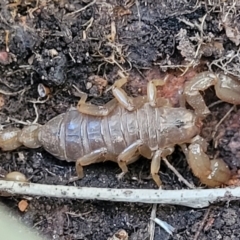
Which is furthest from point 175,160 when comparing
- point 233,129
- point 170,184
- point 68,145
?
point 68,145

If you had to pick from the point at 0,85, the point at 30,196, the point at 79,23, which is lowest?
the point at 30,196

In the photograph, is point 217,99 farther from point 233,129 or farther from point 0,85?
point 0,85

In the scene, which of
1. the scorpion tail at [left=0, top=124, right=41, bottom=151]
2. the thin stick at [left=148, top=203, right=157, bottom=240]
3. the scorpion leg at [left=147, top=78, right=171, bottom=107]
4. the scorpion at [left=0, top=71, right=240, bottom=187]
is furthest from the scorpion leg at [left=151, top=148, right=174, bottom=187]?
the scorpion tail at [left=0, top=124, right=41, bottom=151]

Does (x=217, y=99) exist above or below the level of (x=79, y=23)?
below

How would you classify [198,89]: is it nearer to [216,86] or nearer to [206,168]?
[216,86]

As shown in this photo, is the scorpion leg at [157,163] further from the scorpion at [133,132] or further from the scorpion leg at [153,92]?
the scorpion leg at [153,92]

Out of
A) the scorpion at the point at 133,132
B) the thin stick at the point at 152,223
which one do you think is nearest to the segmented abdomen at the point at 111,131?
the scorpion at the point at 133,132
